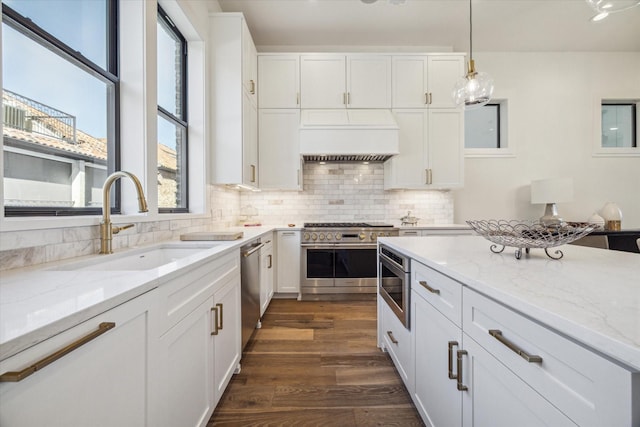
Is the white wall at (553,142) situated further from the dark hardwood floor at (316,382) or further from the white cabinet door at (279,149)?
the dark hardwood floor at (316,382)

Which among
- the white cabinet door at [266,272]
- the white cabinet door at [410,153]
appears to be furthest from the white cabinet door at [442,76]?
the white cabinet door at [266,272]

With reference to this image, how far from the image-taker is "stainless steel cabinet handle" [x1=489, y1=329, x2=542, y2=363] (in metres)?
0.65

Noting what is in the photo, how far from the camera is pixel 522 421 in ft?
→ 2.34

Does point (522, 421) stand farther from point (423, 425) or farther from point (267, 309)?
point (267, 309)

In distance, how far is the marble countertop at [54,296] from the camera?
1.59ft

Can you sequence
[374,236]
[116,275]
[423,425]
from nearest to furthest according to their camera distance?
[116,275] < [423,425] < [374,236]

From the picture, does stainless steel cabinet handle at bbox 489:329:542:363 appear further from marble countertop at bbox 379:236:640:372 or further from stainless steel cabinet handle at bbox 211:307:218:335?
stainless steel cabinet handle at bbox 211:307:218:335

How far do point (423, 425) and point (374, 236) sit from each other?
2.06 metres

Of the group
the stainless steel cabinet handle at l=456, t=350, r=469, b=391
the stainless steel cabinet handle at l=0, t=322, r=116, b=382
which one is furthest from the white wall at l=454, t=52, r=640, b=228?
the stainless steel cabinet handle at l=0, t=322, r=116, b=382

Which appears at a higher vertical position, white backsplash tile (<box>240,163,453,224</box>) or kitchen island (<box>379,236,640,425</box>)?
white backsplash tile (<box>240,163,453,224</box>)

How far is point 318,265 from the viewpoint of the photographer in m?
3.31

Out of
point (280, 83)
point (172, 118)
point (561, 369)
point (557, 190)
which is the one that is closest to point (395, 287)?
point (561, 369)

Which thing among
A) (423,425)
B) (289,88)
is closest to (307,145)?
(289,88)

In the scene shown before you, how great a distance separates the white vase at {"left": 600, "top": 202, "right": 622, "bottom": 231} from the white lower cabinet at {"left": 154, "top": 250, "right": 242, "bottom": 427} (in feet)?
16.4
